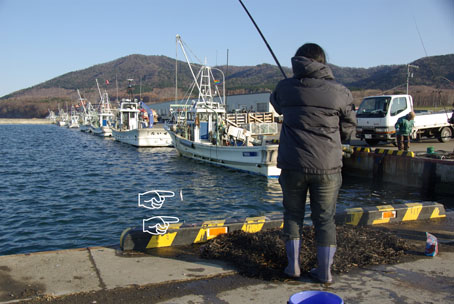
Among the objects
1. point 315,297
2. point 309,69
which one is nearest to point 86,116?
point 309,69

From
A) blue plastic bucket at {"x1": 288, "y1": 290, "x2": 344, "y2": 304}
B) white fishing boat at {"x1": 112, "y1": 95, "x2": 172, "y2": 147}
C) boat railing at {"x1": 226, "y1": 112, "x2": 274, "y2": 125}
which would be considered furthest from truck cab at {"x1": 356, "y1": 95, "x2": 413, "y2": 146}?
white fishing boat at {"x1": 112, "y1": 95, "x2": 172, "y2": 147}

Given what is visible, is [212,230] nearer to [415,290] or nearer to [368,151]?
[415,290]

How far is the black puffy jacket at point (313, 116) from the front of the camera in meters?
3.30

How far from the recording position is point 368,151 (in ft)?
53.2

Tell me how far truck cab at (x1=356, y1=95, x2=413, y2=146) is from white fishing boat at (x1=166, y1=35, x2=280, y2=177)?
4684mm

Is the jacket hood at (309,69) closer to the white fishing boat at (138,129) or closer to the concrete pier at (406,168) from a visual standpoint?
the concrete pier at (406,168)

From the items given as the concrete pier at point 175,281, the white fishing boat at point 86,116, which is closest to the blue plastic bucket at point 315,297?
the concrete pier at point 175,281

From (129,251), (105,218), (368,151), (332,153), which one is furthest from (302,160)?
(368,151)

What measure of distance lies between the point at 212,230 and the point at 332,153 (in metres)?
1.98

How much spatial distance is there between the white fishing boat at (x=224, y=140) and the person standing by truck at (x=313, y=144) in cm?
1387

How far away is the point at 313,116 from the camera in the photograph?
331cm

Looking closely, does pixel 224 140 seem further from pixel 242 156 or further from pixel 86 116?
pixel 86 116

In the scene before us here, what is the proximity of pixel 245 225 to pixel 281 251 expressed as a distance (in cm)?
102

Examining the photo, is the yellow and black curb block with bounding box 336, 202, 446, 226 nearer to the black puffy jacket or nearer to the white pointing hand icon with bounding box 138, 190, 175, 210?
the black puffy jacket
